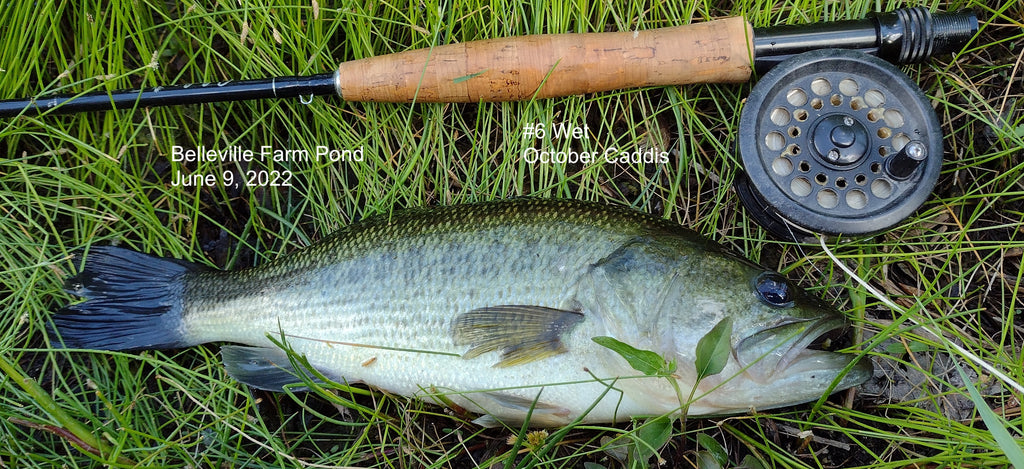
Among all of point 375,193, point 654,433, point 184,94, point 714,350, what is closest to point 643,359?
point 714,350

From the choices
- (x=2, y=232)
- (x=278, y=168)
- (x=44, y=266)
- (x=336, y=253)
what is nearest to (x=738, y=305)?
(x=336, y=253)

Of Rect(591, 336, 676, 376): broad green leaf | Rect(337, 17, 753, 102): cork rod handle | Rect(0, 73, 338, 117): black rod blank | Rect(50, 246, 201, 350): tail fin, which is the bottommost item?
Rect(50, 246, 201, 350): tail fin

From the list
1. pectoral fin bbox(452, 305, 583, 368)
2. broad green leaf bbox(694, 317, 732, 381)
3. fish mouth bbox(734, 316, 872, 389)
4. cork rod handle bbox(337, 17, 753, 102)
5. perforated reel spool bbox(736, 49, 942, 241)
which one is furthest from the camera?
cork rod handle bbox(337, 17, 753, 102)

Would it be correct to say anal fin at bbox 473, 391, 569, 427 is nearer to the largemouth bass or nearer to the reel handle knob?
the largemouth bass

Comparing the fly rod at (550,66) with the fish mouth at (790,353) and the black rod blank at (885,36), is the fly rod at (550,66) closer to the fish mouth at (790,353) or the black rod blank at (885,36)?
the black rod blank at (885,36)

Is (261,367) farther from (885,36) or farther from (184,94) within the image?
(885,36)

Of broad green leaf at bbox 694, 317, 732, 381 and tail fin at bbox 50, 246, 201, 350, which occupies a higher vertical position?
broad green leaf at bbox 694, 317, 732, 381

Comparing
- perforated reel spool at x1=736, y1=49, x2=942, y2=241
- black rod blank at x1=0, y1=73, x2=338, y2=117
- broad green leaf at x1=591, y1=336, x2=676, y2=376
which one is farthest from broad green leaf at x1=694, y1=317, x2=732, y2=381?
black rod blank at x1=0, y1=73, x2=338, y2=117
